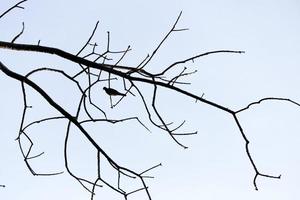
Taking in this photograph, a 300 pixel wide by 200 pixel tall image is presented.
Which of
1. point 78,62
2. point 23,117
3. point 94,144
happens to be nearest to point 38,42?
point 78,62

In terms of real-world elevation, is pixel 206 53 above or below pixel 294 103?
above

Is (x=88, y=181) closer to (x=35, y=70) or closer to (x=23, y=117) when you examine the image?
(x=23, y=117)

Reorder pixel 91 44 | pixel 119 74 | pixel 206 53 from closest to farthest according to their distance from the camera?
1. pixel 206 53
2. pixel 119 74
3. pixel 91 44

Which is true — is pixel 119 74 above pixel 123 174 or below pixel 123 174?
above

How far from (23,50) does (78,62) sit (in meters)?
0.43

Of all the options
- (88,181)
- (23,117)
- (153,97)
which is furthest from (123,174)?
(23,117)

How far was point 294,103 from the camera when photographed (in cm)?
252

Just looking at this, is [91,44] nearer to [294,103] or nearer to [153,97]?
[153,97]

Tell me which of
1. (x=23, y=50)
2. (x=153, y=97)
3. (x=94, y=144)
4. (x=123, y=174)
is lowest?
(x=123, y=174)

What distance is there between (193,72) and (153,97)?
1.17 ft

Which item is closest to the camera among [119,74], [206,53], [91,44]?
[206,53]

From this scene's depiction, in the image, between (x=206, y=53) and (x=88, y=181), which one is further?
(x=88, y=181)

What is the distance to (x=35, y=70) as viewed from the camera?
2992mm

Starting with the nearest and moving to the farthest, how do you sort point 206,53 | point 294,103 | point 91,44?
point 294,103 < point 206,53 < point 91,44
